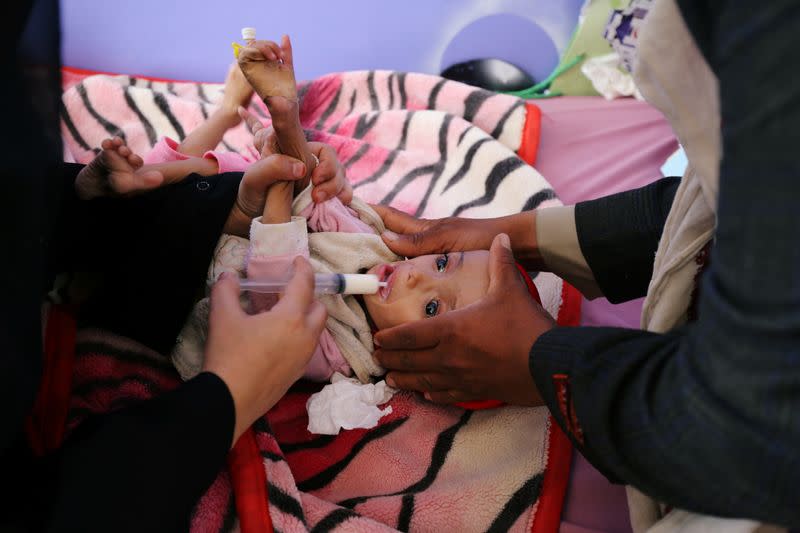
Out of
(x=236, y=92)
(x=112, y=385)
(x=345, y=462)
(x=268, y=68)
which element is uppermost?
(x=268, y=68)

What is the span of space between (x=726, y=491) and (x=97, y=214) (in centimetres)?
93

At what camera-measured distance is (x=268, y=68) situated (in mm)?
885

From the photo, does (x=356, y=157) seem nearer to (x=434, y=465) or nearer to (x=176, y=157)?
(x=176, y=157)

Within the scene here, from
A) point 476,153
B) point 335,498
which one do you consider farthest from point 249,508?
point 476,153

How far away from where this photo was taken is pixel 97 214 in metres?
0.99

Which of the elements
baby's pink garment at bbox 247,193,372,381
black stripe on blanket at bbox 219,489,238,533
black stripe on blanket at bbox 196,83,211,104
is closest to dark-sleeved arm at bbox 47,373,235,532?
black stripe on blanket at bbox 219,489,238,533

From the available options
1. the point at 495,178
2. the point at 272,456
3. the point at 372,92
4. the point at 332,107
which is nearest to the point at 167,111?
the point at 332,107

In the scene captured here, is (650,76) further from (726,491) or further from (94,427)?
(94,427)

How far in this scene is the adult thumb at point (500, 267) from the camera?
36.1 inches

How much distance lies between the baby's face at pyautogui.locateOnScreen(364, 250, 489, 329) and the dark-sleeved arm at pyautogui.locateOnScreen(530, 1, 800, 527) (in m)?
0.40

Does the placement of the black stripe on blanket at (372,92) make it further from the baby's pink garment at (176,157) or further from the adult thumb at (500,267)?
the adult thumb at (500,267)

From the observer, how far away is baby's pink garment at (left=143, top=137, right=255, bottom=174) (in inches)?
45.7

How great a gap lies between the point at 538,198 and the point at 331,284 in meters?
0.66

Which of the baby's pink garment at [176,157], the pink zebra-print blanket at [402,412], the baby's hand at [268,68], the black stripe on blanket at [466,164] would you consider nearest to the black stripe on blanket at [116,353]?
the pink zebra-print blanket at [402,412]
